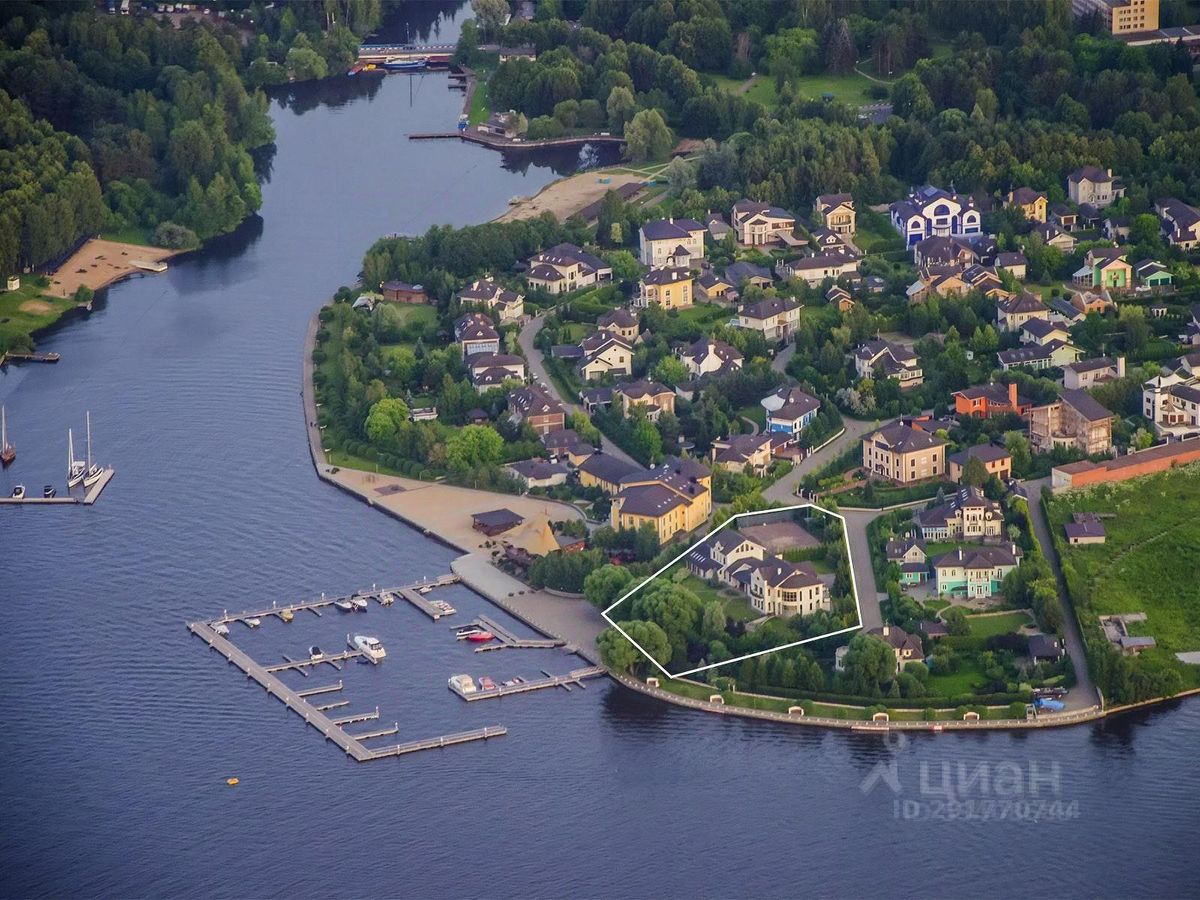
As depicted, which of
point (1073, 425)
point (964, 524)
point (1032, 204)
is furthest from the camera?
point (1032, 204)

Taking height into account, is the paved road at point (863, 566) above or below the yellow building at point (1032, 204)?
below

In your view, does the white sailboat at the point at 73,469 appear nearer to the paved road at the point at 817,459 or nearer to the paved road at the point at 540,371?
the paved road at the point at 540,371

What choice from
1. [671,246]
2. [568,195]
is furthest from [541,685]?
[568,195]

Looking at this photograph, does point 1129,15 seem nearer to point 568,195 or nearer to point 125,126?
point 568,195

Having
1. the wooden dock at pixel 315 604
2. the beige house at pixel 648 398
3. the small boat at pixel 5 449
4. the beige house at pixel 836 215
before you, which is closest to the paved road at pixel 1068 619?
the beige house at pixel 648 398

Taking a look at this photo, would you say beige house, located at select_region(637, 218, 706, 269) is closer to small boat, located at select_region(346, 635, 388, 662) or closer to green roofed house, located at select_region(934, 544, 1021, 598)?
green roofed house, located at select_region(934, 544, 1021, 598)

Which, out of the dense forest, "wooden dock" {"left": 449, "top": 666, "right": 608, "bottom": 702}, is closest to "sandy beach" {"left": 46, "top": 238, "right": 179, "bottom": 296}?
the dense forest

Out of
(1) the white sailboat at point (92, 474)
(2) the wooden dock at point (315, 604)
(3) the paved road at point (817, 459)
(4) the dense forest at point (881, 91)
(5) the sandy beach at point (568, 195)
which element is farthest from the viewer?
(5) the sandy beach at point (568, 195)
